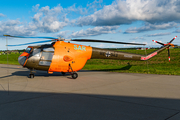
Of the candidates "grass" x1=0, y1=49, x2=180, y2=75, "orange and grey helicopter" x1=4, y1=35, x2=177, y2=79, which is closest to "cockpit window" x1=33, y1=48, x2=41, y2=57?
"orange and grey helicopter" x1=4, y1=35, x2=177, y2=79

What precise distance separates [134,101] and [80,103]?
2380 millimetres

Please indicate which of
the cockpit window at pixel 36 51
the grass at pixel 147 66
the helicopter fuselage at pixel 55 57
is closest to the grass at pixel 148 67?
the grass at pixel 147 66

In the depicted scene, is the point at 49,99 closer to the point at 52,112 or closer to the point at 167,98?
the point at 52,112

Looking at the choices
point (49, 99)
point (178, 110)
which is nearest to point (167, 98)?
point (178, 110)

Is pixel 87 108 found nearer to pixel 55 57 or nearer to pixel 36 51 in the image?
pixel 55 57

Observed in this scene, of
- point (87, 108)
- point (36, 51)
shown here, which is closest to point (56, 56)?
point (36, 51)

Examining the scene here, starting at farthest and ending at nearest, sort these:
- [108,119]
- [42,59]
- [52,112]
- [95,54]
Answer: [95,54], [42,59], [52,112], [108,119]

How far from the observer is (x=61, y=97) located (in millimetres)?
7469

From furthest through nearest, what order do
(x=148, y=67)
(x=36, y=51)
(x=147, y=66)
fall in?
1. (x=147, y=66)
2. (x=148, y=67)
3. (x=36, y=51)

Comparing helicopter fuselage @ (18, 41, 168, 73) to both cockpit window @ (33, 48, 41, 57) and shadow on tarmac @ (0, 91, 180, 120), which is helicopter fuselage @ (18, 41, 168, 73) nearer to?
cockpit window @ (33, 48, 41, 57)

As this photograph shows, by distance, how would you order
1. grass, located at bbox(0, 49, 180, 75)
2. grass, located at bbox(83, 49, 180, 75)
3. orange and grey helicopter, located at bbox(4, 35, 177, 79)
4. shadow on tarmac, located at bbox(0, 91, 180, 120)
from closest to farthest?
shadow on tarmac, located at bbox(0, 91, 180, 120) < orange and grey helicopter, located at bbox(4, 35, 177, 79) < grass, located at bbox(83, 49, 180, 75) < grass, located at bbox(0, 49, 180, 75)

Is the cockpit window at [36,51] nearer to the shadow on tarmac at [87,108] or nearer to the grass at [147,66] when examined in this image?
the shadow on tarmac at [87,108]

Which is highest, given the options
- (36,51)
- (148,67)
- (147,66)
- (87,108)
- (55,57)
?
(36,51)

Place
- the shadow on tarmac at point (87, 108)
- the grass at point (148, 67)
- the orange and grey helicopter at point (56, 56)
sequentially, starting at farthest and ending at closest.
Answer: the grass at point (148, 67) < the orange and grey helicopter at point (56, 56) < the shadow on tarmac at point (87, 108)
